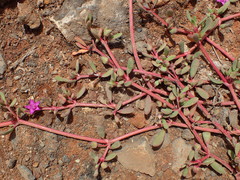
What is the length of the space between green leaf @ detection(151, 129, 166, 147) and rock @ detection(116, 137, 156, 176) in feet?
0.27

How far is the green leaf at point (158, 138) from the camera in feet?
7.84

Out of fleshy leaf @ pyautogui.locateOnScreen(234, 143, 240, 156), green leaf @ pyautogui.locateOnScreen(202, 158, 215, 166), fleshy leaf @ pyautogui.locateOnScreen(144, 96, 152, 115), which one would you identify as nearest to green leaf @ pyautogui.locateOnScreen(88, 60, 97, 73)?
fleshy leaf @ pyautogui.locateOnScreen(144, 96, 152, 115)

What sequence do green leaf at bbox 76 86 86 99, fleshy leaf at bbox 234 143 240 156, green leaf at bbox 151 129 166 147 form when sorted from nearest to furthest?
fleshy leaf at bbox 234 143 240 156
green leaf at bbox 151 129 166 147
green leaf at bbox 76 86 86 99

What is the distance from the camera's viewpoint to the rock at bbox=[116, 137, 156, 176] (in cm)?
240

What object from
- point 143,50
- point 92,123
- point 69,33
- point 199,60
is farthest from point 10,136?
point 199,60

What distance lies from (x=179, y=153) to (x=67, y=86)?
3.98 feet

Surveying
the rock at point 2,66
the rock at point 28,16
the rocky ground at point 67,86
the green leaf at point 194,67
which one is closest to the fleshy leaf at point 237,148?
the rocky ground at point 67,86

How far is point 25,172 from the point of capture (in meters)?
2.38

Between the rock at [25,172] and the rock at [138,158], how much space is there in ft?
2.59

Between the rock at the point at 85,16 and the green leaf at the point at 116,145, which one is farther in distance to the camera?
the rock at the point at 85,16

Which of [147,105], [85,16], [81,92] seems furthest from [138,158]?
[85,16]

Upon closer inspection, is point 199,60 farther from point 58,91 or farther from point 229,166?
point 58,91

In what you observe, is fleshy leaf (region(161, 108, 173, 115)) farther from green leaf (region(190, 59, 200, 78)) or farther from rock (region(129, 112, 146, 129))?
green leaf (region(190, 59, 200, 78))

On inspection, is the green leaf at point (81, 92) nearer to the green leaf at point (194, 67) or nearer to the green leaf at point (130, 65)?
the green leaf at point (130, 65)
